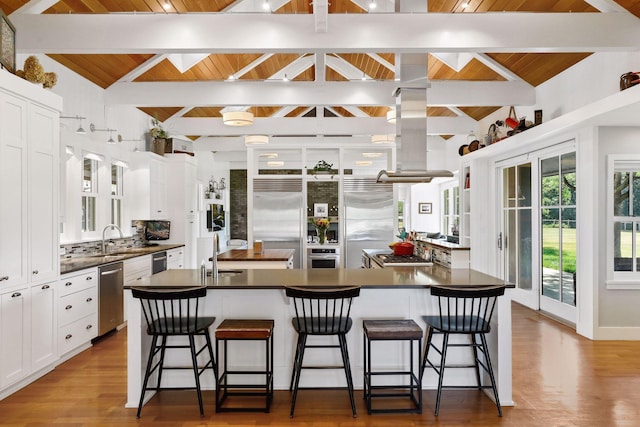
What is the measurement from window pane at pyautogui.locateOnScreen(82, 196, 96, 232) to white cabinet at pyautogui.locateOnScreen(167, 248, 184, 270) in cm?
130

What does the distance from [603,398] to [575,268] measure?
228 centimetres

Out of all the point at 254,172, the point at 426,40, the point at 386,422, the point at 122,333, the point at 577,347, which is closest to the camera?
the point at 386,422

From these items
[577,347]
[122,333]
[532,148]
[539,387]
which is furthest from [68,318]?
[532,148]

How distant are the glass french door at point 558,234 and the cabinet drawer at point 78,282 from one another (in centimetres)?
537

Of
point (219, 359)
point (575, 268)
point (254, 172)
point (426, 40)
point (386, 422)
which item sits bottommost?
point (386, 422)

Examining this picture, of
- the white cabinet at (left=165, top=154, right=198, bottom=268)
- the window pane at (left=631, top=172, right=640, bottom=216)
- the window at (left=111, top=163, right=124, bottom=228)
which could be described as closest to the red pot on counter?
the window pane at (left=631, top=172, right=640, bottom=216)

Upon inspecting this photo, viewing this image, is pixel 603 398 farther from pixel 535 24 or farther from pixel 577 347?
pixel 535 24

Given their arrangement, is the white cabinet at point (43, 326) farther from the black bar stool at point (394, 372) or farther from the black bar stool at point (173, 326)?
the black bar stool at point (394, 372)

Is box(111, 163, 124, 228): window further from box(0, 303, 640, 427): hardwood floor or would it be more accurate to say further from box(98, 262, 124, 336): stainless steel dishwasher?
box(0, 303, 640, 427): hardwood floor

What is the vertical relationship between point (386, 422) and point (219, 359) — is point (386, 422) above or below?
below

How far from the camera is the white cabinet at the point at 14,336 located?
315 cm

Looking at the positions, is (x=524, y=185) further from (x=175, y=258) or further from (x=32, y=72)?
(x=32, y=72)

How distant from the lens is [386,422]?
2.87m

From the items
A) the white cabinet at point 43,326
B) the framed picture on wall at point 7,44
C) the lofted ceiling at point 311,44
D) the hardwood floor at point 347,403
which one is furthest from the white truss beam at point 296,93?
the hardwood floor at point 347,403
